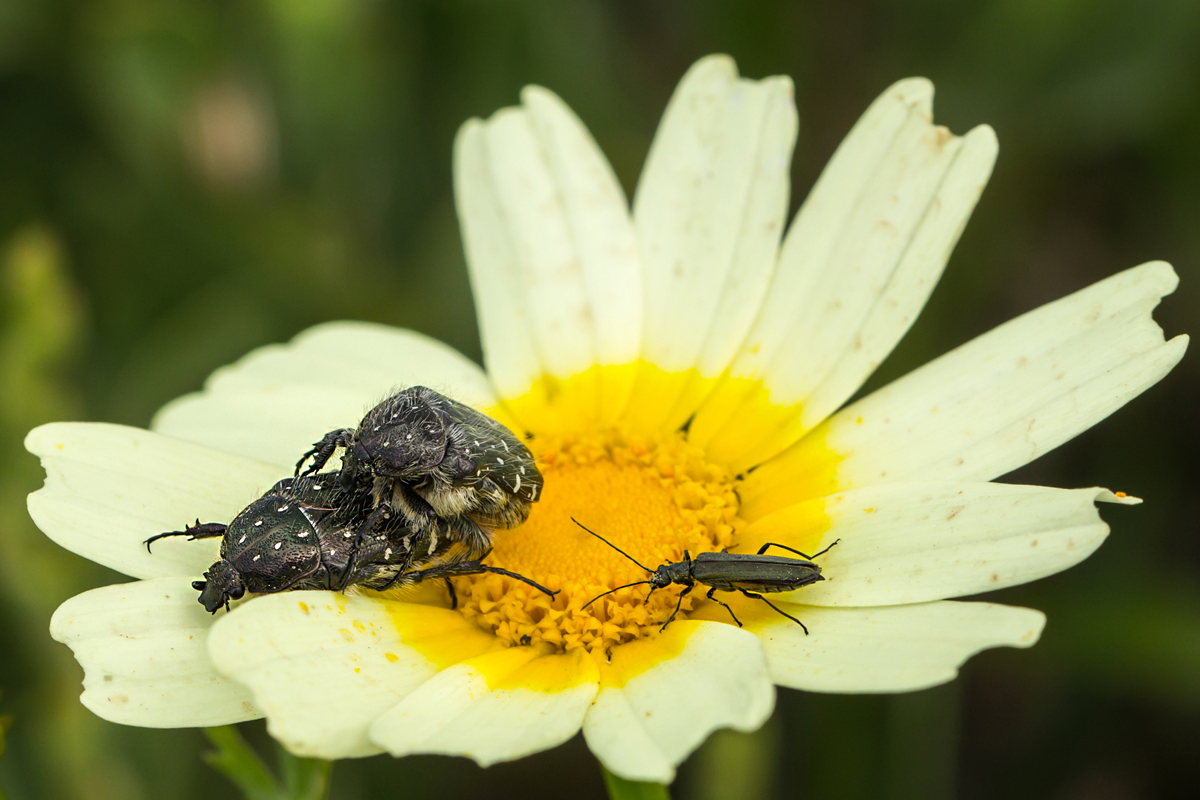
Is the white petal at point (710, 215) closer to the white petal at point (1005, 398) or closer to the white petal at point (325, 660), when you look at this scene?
the white petal at point (1005, 398)

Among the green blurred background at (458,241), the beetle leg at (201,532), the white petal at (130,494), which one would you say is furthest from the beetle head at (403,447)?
the green blurred background at (458,241)

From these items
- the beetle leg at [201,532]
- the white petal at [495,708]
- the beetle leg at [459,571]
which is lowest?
the white petal at [495,708]

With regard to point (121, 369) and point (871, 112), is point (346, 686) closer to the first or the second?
point (871, 112)

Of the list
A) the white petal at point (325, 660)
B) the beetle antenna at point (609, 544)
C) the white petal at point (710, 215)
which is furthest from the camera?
the white petal at point (710, 215)

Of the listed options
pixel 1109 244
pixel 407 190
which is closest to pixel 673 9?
pixel 407 190

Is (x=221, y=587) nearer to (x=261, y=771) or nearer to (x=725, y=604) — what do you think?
(x=261, y=771)

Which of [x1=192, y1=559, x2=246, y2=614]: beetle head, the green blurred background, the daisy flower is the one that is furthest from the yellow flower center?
the green blurred background

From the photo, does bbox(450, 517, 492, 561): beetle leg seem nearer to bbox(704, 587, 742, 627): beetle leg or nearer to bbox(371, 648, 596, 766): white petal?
bbox(371, 648, 596, 766): white petal
